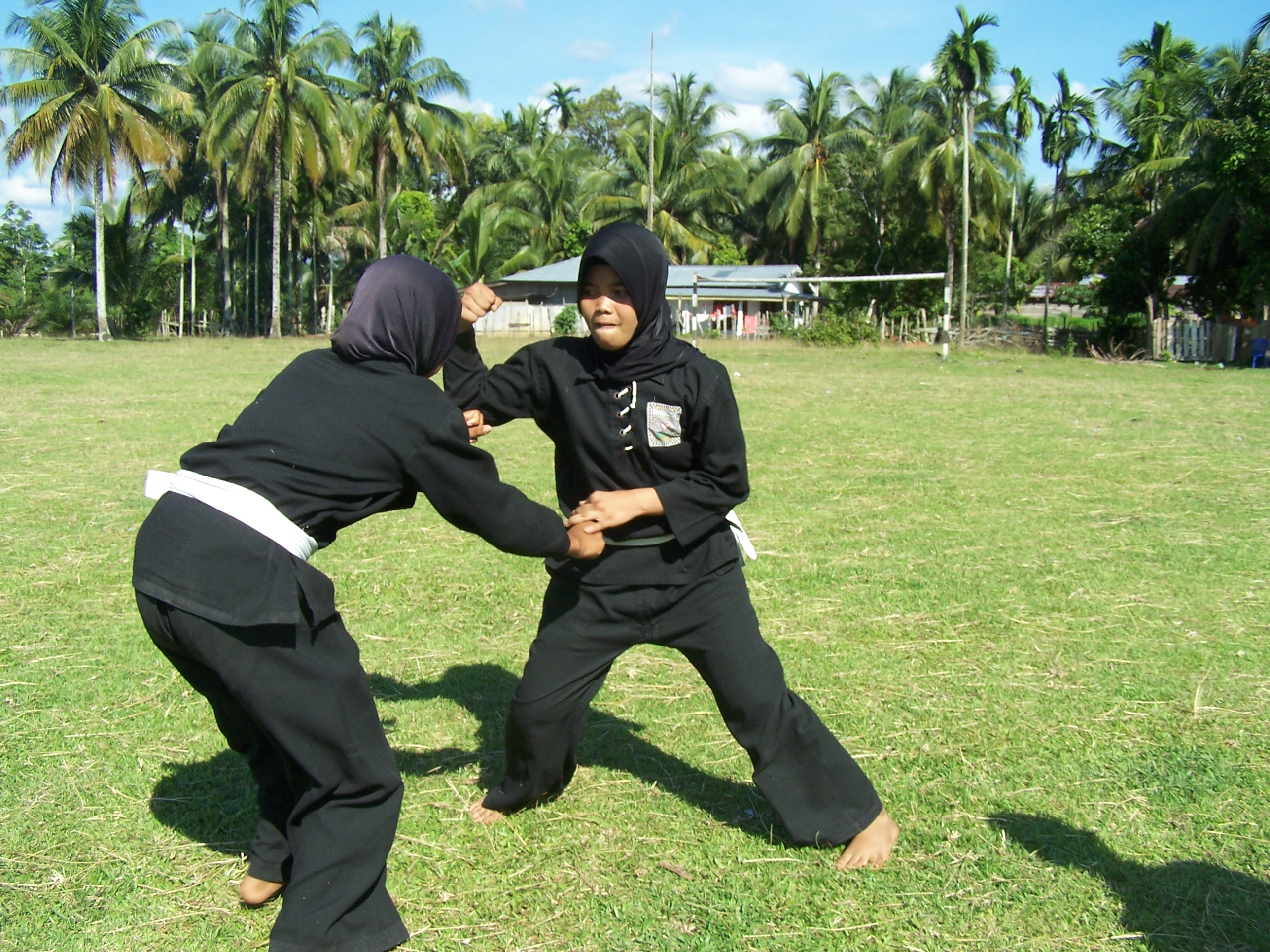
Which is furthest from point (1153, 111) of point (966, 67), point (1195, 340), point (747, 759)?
point (747, 759)

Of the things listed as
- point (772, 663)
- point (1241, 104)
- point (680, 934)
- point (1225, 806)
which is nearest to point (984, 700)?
point (1225, 806)

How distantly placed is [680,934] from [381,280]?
6.03 feet

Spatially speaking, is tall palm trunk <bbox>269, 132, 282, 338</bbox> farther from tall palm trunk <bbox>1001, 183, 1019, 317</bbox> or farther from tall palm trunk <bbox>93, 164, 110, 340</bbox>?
tall palm trunk <bbox>1001, 183, 1019, 317</bbox>

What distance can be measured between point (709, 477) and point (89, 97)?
3721cm

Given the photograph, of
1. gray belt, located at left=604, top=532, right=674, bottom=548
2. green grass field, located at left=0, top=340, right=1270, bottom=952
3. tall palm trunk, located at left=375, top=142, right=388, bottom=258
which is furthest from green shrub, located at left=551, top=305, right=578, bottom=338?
gray belt, located at left=604, top=532, right=674, bottom=548

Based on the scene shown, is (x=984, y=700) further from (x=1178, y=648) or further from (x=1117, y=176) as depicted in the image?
(x=1117, y=176)

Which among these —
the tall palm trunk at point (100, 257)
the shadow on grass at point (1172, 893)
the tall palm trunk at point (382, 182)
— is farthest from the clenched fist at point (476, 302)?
the tall palm trunk at point (382, 182)

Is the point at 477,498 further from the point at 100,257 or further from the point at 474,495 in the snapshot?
the point at 100,257

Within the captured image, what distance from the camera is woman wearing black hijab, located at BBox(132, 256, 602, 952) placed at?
8.05 feet

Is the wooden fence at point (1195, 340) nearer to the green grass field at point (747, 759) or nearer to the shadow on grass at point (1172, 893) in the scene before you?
the green grass field at point (747, 759)

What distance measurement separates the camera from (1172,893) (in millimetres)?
3053

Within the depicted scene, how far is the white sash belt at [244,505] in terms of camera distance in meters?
2.47

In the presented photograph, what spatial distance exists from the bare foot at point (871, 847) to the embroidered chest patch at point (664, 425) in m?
1.27

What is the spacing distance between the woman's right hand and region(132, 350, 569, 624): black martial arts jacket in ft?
1.06
